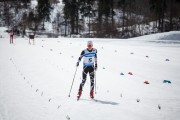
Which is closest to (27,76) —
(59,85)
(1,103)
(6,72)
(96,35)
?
(6,72)

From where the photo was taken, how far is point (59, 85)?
39.7ft

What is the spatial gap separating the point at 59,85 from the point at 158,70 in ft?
27.3

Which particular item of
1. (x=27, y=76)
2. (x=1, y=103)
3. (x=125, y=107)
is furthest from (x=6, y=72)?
(x=125, y=107)

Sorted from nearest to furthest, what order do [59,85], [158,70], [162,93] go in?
[162,93] → [59,85] → [158,70]

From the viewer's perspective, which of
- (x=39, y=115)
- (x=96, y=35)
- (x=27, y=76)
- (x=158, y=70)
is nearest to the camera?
(x=39, y=115)

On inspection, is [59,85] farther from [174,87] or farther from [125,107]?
[174,87]

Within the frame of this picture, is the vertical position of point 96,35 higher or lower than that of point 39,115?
higher

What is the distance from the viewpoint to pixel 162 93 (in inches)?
435

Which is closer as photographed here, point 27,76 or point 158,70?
point 27,76

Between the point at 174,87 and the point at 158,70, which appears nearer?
the point at 174,87

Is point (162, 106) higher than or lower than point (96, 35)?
lower

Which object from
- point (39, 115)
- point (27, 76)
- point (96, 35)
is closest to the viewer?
point (39, 115)

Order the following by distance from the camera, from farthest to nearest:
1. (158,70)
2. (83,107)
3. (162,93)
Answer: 1. (158,70)
2. (162,93)
3. (83,107)

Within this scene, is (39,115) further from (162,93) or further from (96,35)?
(96,35)
